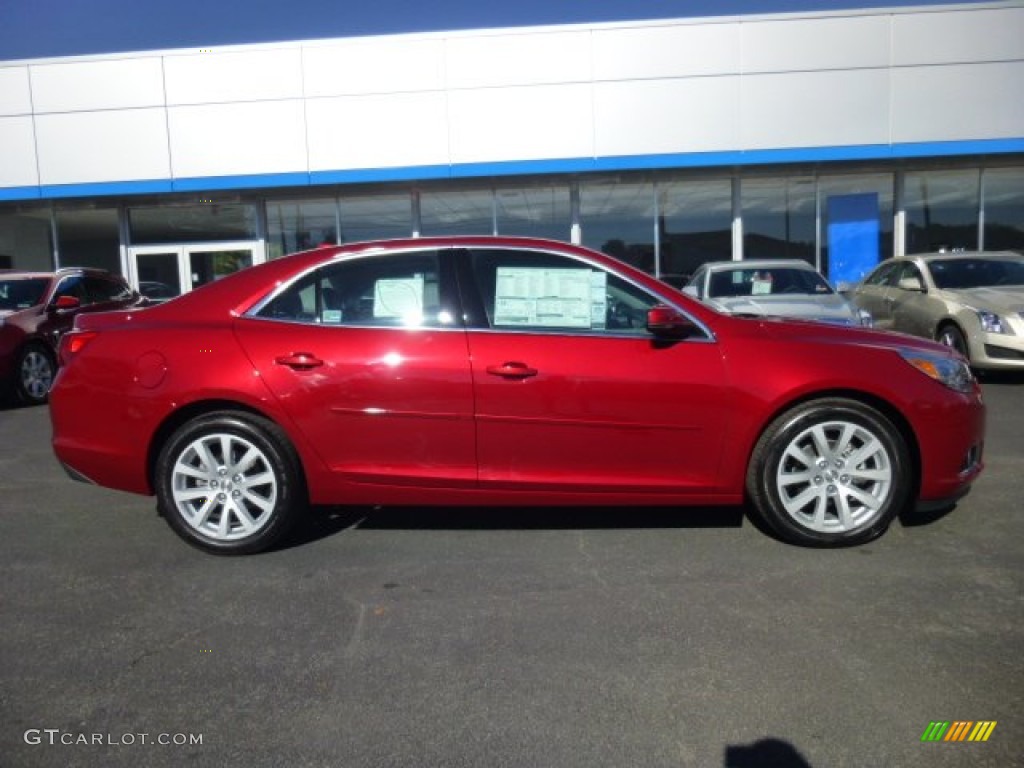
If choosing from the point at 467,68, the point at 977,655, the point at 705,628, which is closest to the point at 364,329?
the point at 705,628

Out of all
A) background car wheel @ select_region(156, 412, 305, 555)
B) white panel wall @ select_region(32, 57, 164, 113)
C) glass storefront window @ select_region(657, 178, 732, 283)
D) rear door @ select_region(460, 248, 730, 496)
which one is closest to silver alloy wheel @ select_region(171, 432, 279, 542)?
background car wheel @ select_region(156, 412, 305, 555)

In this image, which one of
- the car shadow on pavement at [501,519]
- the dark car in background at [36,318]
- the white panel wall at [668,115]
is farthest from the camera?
the white panel wall at [668,115]

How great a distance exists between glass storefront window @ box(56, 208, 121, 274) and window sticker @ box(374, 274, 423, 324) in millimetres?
15376

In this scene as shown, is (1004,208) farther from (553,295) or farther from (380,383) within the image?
(380,383)

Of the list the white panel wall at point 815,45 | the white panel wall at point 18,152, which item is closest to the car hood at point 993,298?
the white panel wall at point 815,45

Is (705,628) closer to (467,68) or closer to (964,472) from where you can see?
(964,472)

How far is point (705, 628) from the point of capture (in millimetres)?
3178

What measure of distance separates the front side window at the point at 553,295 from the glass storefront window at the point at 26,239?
652 inches

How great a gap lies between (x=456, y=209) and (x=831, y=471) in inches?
528

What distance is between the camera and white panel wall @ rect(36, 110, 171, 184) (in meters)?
15.4

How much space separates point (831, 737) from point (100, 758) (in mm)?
2213

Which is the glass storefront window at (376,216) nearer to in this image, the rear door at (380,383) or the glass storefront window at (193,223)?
the glass storefront window at (193,223)

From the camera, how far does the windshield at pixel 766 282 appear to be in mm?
9352

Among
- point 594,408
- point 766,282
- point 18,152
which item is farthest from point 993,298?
point 18,152
